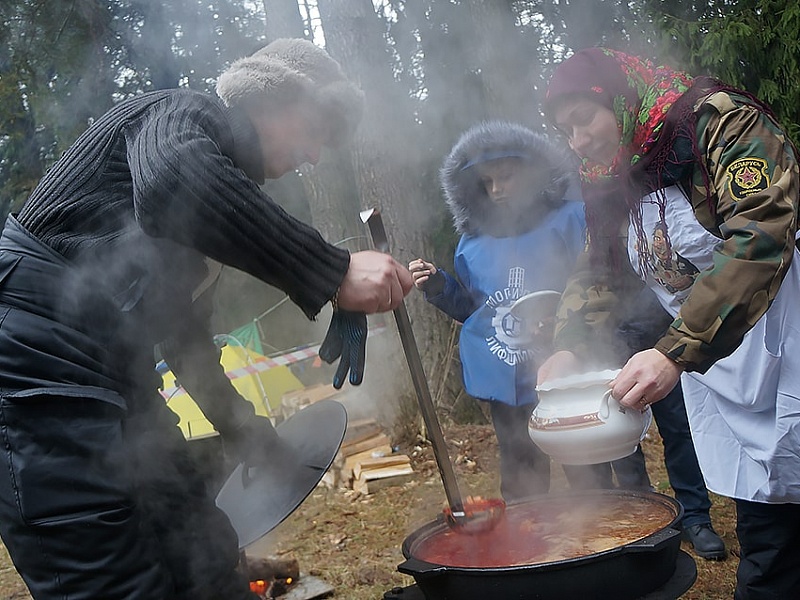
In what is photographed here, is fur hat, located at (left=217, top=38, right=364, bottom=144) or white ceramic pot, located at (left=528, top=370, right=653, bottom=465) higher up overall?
fur hat, located at (left=217, top=38, right=364, bottom=144)

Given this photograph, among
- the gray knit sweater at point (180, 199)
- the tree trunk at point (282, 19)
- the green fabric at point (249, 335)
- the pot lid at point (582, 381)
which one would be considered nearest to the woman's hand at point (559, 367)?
the pot lid at point (582, 381)

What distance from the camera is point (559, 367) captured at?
208 centimetres

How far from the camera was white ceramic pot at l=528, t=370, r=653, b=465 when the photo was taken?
1675mm

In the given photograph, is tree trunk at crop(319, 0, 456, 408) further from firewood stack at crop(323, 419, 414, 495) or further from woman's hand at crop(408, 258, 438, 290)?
woman's hand at crop(408, 258, 438, 290)

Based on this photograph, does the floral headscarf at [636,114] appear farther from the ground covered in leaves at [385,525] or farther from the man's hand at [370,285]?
the ground covered in leaves at [385,525]

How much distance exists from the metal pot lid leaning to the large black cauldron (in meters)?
0.34

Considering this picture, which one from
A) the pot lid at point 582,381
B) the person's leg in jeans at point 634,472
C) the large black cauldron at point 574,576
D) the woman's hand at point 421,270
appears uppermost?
the woman's hand at point 421,270

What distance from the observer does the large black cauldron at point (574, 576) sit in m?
1.56

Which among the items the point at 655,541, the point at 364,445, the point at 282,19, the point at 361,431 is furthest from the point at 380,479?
the point at 655,541

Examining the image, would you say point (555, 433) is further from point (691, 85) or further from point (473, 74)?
point (473, 74)

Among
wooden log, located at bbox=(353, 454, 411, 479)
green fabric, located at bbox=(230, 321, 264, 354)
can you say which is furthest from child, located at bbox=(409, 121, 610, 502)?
green fabric, located at bbox=(230, 321, 264, 354)

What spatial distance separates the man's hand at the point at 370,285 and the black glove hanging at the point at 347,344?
4 cm

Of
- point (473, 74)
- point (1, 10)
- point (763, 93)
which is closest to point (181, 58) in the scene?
point (1, 10)

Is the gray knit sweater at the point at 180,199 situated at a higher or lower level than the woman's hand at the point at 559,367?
higher
